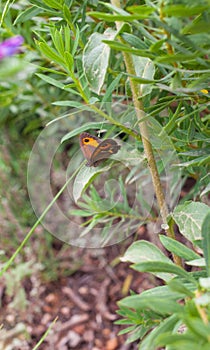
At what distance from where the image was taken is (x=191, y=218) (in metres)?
0.72

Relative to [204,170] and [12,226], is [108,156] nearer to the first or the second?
[204,170]

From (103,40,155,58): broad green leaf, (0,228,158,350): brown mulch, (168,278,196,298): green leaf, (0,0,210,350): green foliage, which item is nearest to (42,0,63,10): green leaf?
(0,0,210,350): green foliage

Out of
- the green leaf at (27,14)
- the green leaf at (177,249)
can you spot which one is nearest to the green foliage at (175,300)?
the green leaf at (177,249)

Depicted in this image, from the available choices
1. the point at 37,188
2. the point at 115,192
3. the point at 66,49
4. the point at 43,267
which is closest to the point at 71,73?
the point at 66,49

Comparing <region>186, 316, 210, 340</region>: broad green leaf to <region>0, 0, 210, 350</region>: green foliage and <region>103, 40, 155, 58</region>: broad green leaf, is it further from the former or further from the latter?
<region>103, 40, 155, 58</region>: broad green leaf

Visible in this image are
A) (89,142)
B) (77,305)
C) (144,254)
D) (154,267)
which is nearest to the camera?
(154,267)

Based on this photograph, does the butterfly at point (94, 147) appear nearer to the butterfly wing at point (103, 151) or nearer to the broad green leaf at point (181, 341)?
the butterfly wing at point (103, 151)

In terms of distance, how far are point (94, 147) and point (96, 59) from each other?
0.13 meters

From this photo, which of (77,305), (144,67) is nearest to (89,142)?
(144,67)

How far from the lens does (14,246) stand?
169cm

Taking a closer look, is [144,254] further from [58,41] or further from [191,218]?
[58,41]

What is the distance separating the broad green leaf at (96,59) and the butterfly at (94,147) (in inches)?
4.0

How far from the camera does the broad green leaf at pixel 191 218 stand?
0.70 m

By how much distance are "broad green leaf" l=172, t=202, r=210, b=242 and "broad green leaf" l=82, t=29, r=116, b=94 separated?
0.21 meters
